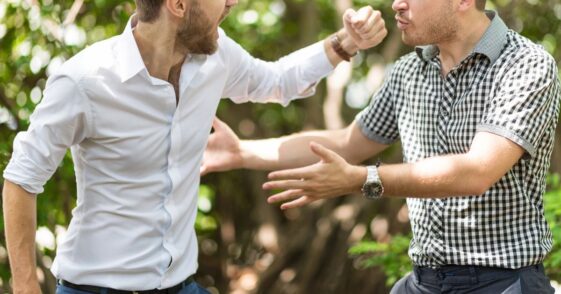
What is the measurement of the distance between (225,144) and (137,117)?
83cm

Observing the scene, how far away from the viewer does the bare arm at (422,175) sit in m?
3.46

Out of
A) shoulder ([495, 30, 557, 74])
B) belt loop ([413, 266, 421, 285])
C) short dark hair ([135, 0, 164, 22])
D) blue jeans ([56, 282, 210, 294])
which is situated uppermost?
short dark hair ([135, 0, 164, 22])

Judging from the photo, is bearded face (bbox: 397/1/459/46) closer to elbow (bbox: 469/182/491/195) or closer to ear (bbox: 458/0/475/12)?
ear (bbox: 458/0/475/12)

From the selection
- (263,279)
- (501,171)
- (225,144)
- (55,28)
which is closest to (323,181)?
(501,171)

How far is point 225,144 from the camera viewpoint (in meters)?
4.34

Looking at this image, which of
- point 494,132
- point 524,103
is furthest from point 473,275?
point 524,103

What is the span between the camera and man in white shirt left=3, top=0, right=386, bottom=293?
3.39m

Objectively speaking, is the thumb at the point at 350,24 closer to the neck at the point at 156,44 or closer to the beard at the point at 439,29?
the beard at the point at 439,29

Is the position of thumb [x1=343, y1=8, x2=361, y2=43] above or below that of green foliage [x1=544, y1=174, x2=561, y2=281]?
above

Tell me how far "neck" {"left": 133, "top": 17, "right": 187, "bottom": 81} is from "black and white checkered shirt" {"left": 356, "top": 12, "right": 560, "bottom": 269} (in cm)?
99

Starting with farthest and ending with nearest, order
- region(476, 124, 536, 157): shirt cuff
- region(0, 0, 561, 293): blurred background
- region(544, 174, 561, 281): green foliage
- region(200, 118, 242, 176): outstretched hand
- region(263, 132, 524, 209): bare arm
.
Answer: region(0, 0, 561, 293): blurred background → region(544, 174, 561, 281): green foliage → region(200, 118, 242, 176): outstretched hand → region(476, 124, 536, 157): shirt cuff → region(263, 132, 524, 209): bare arm

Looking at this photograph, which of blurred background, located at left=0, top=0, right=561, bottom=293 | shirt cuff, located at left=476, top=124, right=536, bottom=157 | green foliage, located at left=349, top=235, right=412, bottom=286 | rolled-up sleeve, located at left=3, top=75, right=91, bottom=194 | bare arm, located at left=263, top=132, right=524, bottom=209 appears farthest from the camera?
blurred background, located at left=0, top=0, right=561, bottom=293

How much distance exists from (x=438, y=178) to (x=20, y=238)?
1.39 meters

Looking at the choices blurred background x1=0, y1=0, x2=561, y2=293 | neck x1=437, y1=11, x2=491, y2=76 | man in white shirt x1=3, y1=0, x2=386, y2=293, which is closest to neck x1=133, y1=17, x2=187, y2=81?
man in white shirt x1=3, y1=0, x2=386, y2=293
